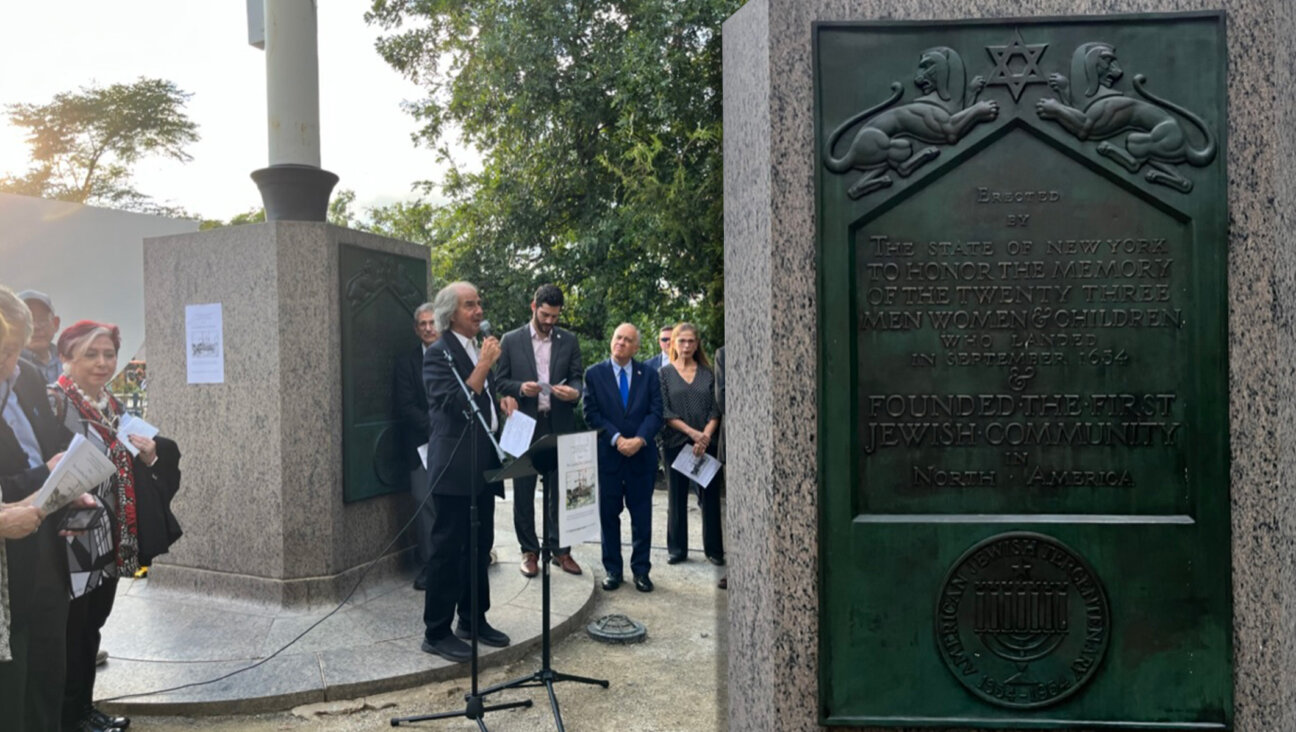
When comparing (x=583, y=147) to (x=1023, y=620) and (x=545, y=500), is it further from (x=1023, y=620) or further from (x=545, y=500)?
(x=1023, y=620)

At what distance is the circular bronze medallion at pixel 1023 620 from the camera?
2.51 metres

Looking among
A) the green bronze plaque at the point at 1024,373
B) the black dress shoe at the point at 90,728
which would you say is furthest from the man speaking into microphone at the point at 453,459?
the green bronze plaque at the point at 1024,373

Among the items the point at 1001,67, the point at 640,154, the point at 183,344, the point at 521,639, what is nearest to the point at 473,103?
the point at 640,154

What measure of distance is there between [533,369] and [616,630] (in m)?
2.10

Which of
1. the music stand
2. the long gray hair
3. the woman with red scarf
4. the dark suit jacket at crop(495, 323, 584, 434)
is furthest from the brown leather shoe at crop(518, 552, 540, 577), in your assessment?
the woman with red scarf

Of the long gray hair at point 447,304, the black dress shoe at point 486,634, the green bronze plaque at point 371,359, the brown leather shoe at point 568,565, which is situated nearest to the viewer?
the long gray hair at point 447,304

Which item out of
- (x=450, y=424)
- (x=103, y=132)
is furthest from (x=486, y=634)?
(x=103, y=132)

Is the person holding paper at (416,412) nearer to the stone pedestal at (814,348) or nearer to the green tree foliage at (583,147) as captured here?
the stone pedestal at (814,348)

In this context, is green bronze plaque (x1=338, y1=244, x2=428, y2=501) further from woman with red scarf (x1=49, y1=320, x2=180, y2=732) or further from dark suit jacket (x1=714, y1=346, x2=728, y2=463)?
dark suit jacket (x1=714, y1=346, x2=728, y2=463)

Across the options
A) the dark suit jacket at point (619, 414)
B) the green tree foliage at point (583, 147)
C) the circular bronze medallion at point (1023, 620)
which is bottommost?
the circular bronze medallion at point (1023, 620)

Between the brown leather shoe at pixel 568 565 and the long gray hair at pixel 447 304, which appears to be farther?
the brown leather shoe at pixel 568 565

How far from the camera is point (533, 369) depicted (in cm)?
660

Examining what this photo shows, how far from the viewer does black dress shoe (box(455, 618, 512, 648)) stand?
5.06 m

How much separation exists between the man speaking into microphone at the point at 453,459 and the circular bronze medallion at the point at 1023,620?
2.79 meters
